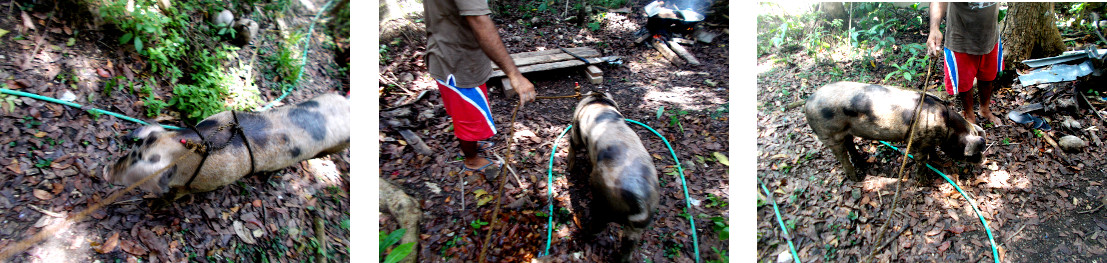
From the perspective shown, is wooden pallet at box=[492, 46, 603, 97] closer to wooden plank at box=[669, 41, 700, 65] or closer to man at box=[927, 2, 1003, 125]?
wooden plank at box=[669, 41, 700, 65]

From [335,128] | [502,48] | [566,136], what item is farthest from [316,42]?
[502,48]

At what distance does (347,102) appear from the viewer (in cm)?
338

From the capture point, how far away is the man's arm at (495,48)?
8.07ft

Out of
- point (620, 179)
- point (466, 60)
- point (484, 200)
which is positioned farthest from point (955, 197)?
point (466, 60)

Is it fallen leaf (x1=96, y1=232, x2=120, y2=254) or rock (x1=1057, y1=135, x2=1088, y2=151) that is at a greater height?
fallen leaf (x1=96, y1=232, x2=120, y2=254)

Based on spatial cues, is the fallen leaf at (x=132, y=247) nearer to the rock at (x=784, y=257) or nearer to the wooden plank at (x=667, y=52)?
the rock at (x=784, y=257)

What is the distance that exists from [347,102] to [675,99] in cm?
318

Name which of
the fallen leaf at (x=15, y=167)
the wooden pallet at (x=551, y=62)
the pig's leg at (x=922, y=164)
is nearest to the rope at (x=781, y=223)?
the pig's leg at (x=922, y=164)

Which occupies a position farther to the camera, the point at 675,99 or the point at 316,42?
the point at 316,42

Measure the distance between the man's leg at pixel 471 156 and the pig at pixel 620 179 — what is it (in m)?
0.92

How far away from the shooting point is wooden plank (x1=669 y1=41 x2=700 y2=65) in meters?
A: 5.57

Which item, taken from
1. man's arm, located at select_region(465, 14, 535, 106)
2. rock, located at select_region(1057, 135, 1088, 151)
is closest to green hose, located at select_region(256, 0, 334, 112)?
man's arm, located at select_region(465, 14, 535, 106)

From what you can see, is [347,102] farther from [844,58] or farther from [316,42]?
[844,58]

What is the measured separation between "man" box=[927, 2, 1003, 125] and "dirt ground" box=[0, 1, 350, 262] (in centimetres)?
491
